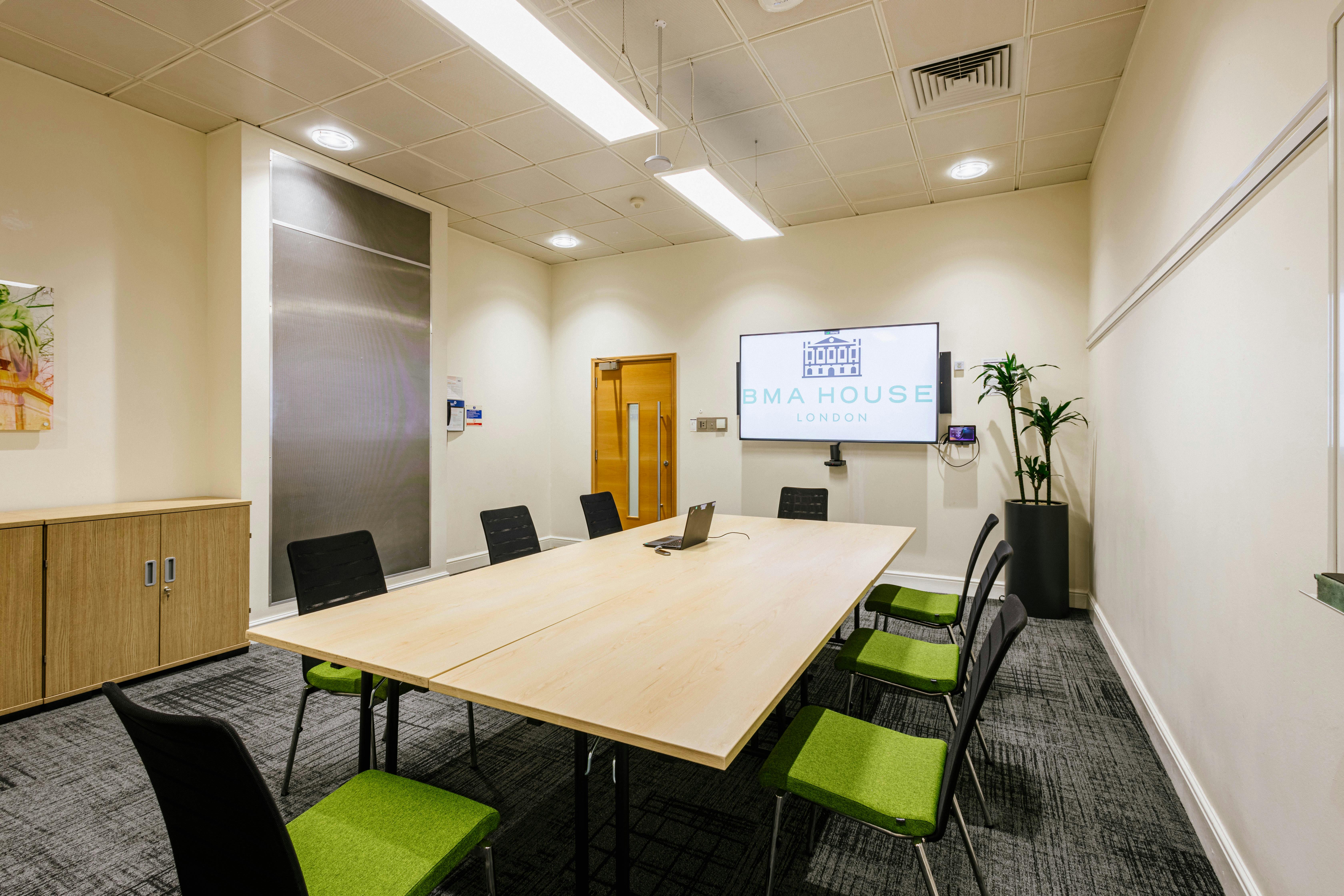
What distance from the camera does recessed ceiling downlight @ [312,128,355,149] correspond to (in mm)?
3920

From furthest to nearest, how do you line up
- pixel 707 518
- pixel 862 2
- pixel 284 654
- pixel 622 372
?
pixel 622 372, pixel 284 654, pixel 707 518, pixel 862 2

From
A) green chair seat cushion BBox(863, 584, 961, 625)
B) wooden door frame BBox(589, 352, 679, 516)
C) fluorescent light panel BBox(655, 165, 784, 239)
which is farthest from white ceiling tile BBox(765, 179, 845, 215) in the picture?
green chair seat cushion BBox(863, 584, 961, 625)

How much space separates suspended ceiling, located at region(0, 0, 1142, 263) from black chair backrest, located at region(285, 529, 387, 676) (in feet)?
6.44

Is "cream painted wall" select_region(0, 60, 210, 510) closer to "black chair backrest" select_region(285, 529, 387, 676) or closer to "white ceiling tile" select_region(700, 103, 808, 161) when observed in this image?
"black chair backrest" select_region(285, 529, 387, 676)

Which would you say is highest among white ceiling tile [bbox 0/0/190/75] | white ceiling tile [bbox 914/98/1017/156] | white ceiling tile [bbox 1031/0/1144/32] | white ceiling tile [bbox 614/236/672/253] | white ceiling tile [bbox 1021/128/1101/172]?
white ceiling tile [bbox 614/236/672/253]

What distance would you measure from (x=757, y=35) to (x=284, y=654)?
442 centimetres

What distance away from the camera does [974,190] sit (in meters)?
4.80

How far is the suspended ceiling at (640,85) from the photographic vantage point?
9.17 feet

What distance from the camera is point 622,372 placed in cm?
659

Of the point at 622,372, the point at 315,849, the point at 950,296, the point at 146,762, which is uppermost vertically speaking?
the point at 950,296

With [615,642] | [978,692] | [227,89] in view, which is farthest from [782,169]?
[978,692]

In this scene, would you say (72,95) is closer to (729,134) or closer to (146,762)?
(729,134)

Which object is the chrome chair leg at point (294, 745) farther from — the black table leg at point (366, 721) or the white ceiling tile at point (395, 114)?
the white ceiling tile at point (395, 114)

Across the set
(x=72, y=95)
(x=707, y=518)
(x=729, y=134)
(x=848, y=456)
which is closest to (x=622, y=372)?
(x=848, y=456)
